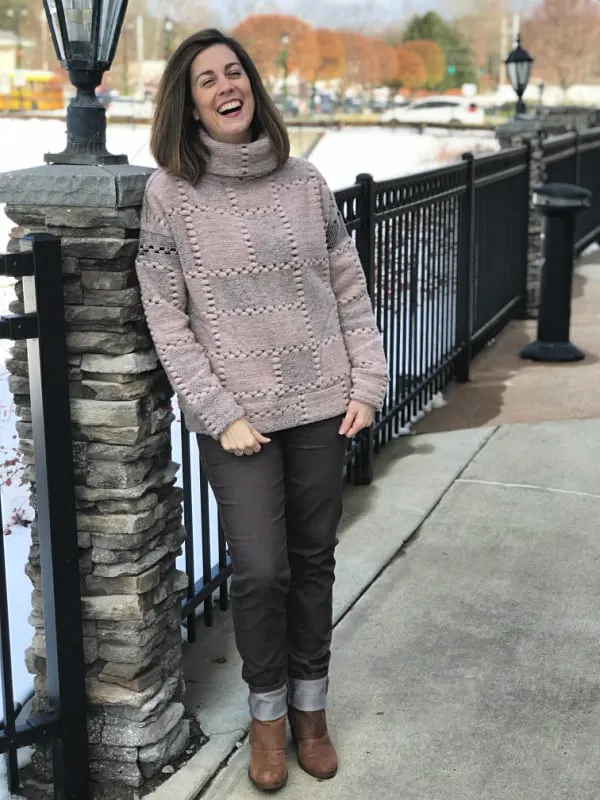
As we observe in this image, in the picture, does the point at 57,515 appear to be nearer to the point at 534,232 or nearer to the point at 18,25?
the point at 534,232

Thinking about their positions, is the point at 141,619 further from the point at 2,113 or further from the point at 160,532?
the point at 2,113

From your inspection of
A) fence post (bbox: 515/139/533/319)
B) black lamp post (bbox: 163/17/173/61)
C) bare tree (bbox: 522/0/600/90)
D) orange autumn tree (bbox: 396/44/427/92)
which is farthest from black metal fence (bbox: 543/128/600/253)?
orange autumn tree (bbox: 396/44/427/92)

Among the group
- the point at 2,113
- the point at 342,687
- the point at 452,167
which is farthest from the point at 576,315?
the point at 2,113

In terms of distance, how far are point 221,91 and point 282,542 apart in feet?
3.66

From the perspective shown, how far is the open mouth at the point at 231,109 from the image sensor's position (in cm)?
260

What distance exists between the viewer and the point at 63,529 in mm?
2666

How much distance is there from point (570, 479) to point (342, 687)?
7.88 ft

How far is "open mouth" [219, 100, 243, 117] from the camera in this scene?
8.52 feet

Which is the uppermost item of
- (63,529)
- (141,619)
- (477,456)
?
(63,529)

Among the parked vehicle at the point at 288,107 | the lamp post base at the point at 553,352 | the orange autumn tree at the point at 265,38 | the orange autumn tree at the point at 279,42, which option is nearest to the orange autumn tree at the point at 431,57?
the orange autumn tree at the point at 279,42

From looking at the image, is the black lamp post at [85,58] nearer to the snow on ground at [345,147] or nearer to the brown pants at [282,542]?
the brown pants at [282,542]

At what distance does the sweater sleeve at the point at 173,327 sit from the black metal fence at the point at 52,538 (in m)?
0.22

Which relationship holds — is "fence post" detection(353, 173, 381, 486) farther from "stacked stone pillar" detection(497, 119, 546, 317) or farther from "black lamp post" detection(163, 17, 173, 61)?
"black lamp post" detection(163, 17, 173, 61)

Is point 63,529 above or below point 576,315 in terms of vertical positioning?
above
